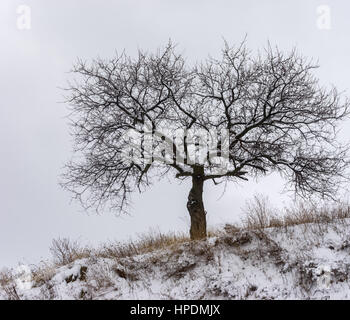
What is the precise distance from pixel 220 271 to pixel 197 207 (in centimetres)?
358

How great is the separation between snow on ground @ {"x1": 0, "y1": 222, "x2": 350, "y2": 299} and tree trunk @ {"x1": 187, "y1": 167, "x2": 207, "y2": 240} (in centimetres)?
136

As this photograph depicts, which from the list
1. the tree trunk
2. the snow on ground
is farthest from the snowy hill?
the tree trunk

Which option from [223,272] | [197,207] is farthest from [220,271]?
[197,207]

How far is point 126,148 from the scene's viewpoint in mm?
13852

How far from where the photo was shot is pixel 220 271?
10.0m

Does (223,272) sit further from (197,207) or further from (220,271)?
(197,207)

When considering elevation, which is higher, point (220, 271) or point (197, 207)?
point (197, 207)

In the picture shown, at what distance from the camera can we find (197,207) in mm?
13359

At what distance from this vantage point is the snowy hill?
889 centimetres

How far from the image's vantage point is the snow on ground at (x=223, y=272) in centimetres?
886

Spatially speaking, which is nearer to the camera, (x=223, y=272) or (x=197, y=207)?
(x=223, y=272)

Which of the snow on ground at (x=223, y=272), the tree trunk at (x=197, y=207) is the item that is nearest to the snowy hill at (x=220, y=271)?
the snow on ground at (x=223, y=272)

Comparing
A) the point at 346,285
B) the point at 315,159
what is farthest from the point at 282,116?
the point at 346,285
